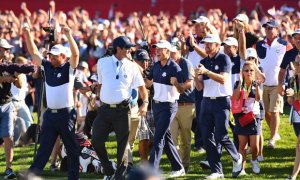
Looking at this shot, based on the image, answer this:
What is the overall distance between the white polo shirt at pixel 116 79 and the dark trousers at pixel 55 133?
59 centimetres

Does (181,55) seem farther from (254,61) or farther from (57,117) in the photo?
(57,117)

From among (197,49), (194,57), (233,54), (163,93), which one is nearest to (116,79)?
(163,93)

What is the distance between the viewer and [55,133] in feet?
42.7

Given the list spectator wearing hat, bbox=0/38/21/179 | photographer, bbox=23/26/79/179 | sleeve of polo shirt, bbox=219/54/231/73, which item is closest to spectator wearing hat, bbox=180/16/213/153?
sleeve of polo shirt, bbox=219/54/231/73

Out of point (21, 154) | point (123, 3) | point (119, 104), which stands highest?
point (123, 3)

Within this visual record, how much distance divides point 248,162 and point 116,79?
3.45m

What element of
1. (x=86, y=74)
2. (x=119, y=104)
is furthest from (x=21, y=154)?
(x=119, y=104)

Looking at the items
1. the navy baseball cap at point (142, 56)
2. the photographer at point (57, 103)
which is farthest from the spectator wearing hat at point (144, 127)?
the photographer at point (57, 103)

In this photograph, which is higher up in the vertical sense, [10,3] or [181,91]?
[10,3]

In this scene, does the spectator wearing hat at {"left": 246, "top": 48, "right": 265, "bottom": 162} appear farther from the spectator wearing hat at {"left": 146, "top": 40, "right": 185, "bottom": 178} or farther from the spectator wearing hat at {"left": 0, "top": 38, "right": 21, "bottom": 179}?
the spectator wearing hat at {"left": 0, "top": 38, "right": 21, "bottom": 179}

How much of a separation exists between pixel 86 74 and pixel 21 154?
3.49 m

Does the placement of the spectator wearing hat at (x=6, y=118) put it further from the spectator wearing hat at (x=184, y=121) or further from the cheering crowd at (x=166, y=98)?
the spectator wearing hat at (x=184, y=121)

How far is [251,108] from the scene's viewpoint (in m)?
14.0

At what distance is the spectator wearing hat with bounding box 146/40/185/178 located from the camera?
13586 millimetres
